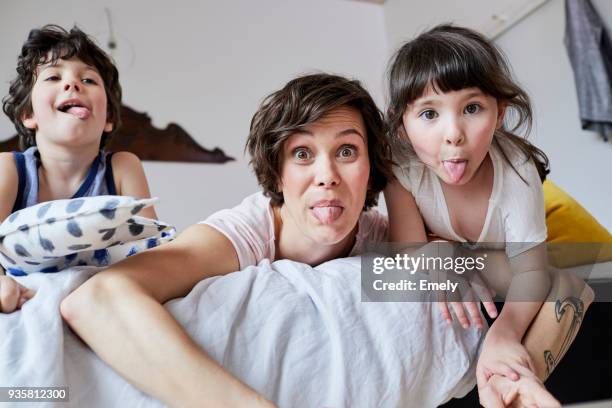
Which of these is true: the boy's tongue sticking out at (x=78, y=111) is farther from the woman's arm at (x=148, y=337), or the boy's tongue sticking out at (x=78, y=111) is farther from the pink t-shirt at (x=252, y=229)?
the woman's arm at (x=148, y=337)

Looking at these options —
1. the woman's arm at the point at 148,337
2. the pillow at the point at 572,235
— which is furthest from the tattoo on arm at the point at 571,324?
the woman's arm at the point at 148,337

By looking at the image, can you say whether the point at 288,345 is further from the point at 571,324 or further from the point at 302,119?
the point at 571,324

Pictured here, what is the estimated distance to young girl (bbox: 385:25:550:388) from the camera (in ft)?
2.86

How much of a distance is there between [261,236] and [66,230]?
0.35 meters

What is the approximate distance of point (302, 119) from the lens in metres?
0.83

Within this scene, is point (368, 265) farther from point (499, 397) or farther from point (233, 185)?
point (233, 185)

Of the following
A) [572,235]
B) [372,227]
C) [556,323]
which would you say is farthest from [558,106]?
[556,323]

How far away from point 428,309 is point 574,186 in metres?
1.99

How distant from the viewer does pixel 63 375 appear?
588 mm

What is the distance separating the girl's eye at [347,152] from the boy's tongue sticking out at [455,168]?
173 mm

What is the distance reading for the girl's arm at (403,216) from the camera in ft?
3.14

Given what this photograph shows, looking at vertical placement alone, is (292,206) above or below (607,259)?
above

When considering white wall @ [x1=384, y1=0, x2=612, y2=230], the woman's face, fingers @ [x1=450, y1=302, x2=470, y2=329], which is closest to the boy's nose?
the woman's face

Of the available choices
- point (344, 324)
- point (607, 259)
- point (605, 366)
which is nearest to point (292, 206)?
point (344, 324)
